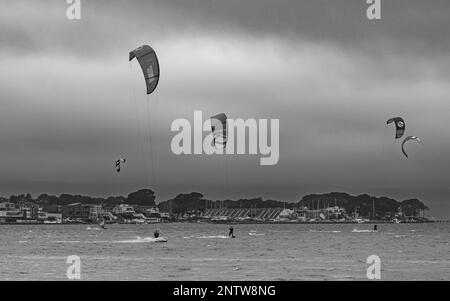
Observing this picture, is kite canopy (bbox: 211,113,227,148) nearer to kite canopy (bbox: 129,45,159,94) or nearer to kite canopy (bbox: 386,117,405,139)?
kite canopy (bbox: 129,45,159,94)

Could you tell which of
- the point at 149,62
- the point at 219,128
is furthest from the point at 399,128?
the point at 149,62

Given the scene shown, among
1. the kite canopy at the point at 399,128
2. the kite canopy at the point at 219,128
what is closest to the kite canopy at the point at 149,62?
the kite canopy at the point at 219,128

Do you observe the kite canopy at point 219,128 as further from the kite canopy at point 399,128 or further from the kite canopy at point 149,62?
the kite canopy at point 399,128

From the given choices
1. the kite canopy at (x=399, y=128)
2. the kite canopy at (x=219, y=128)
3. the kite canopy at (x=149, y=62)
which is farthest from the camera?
the kite canopy at (x=399, y=128)

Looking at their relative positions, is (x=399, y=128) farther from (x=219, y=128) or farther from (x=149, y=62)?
(x=149, y=62)

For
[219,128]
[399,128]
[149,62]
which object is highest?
[149,62]

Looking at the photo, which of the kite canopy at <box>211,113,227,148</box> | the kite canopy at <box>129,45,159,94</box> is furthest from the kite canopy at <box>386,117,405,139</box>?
the kite canopy at <box>129,45,159,94</box>
